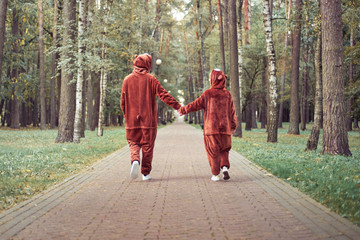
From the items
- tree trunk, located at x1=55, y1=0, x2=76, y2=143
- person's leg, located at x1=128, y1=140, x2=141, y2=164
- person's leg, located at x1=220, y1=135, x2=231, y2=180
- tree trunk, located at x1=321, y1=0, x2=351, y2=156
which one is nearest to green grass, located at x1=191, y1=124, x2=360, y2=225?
tree trunk, located at x1=321, y1=0, x2=351, y2=156

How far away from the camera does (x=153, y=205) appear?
5.55 m

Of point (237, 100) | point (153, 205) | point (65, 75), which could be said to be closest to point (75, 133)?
point (65, 75)

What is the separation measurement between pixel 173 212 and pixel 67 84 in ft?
41.0

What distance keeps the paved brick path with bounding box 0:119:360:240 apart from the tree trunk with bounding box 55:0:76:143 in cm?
905

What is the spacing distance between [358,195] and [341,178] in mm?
1620

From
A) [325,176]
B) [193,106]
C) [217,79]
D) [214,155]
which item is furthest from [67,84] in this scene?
[325,176]

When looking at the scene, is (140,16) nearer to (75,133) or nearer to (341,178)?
(75,133)

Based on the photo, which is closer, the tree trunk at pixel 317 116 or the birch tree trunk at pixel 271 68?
the tree trunk at pixel 317 116

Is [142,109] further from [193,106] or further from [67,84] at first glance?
[67,84]

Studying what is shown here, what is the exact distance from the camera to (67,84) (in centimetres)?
1636

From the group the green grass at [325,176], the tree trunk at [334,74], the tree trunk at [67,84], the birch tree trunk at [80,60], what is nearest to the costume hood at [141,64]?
the green grass at [325,176]

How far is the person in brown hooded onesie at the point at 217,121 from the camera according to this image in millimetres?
7551

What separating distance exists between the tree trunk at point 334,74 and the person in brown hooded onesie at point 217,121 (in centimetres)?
448

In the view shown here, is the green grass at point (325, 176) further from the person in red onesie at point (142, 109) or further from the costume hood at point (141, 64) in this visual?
the costume hood at point (141, 64)
